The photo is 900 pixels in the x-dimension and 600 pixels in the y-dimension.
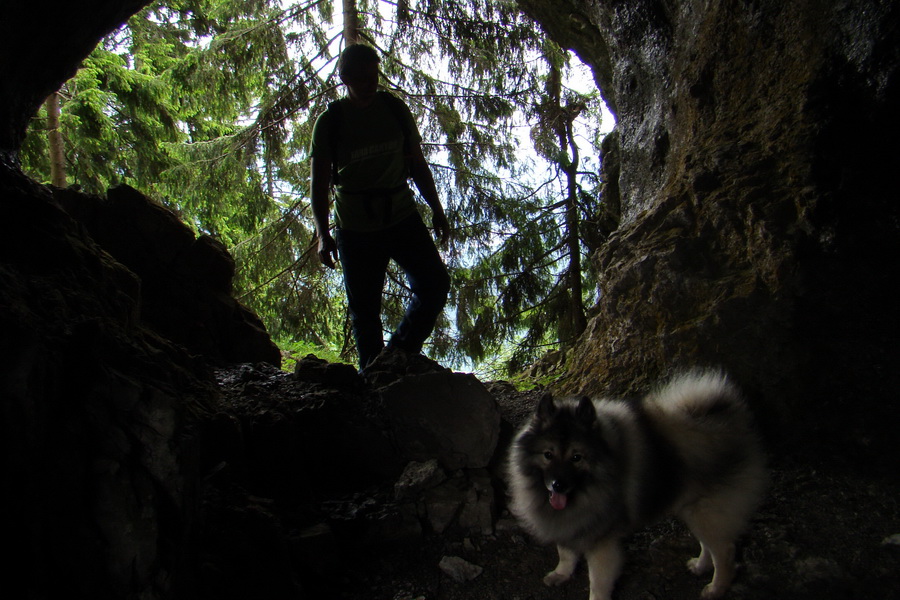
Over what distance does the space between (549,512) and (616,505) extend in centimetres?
34

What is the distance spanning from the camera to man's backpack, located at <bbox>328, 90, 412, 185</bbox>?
165 inches

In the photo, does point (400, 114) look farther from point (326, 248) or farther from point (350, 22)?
point (350, 22)

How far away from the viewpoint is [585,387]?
445 cm

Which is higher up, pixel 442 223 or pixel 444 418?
pixel 442 223

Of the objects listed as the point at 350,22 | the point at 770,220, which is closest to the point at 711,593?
the point at 770,220

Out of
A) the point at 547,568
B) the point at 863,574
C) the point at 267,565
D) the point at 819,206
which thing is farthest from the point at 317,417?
the point at 819,206

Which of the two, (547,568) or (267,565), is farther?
(547,568)

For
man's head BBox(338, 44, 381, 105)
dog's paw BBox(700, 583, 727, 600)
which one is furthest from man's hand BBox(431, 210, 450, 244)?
dog's paw BBox(700, 583, 727, 600)

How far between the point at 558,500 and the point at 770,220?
2408 mm

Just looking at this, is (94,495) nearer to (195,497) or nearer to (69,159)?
(195,497)

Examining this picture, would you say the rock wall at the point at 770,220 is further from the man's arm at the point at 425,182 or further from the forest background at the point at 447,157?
the forest background at the point at 447,157

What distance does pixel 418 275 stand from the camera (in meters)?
4.53

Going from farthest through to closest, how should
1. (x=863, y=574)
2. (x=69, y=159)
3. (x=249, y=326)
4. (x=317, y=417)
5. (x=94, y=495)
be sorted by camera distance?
(x=69, y=159)
(x=249, y=326)
(x=317, y=417)
(x=863, y=574)
(x=94, y=495)

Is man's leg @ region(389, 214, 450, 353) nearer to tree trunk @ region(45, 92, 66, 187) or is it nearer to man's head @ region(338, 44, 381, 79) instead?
man's head @ region(338, 44, 381, 79)
